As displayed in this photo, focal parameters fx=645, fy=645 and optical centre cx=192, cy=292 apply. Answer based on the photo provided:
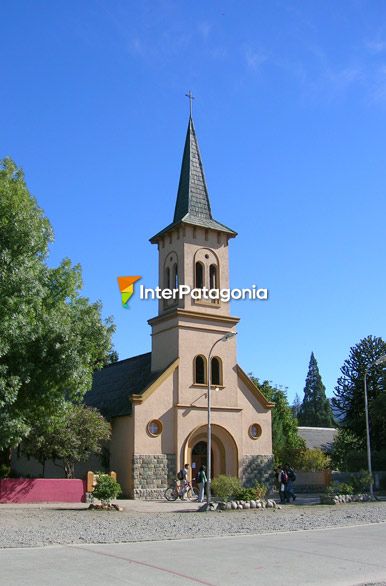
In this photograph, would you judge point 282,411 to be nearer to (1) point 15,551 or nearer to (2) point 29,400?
(2) point 29,400

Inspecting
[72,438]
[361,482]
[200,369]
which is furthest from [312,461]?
[72,438]

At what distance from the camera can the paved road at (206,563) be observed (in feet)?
32.4

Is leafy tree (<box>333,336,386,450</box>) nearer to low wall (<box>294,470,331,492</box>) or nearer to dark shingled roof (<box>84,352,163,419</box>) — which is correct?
low wall (<box>294,470,331,492</box>)

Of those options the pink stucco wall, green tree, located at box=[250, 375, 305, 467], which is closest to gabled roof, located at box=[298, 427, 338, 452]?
green tree, located at box=[250, 375, 305, 467]

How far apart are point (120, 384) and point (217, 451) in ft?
23.5

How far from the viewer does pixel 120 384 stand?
1502 inches

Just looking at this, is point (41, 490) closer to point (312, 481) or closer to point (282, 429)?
point (312, 481)

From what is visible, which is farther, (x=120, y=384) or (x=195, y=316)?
(x=120, y=384)

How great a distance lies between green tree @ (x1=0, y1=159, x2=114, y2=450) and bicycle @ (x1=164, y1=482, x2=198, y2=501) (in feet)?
35.6

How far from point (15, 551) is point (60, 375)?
27.3ft

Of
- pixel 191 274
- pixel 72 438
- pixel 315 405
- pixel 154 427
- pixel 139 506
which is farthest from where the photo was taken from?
pixel 315 405

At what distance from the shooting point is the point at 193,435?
3375 centimetres

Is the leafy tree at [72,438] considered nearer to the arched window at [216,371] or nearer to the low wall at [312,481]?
the arched window at [216,371]

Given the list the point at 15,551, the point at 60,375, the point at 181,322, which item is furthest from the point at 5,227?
the point at 181,322
